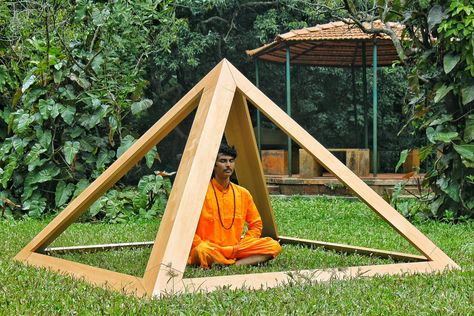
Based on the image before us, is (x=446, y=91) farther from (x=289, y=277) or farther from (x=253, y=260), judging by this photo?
(x=289, y=277)

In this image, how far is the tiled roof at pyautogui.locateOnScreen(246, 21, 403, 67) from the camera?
53.7 ft

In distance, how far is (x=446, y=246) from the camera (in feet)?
25.4

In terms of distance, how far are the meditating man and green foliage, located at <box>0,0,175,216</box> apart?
4826 mm

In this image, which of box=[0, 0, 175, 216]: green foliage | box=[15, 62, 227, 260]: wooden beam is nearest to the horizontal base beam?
box=[15, 62, 227, 260]: wooden beam

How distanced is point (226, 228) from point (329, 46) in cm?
1244

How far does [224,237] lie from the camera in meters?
6.59

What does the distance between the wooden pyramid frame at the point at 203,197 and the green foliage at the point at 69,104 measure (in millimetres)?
4448

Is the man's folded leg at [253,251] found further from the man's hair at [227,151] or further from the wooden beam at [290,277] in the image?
the wooden beam at [290,277]

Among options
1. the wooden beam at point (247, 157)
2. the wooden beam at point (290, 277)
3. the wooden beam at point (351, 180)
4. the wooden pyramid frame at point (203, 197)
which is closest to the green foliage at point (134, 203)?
the wooden beam at point (247, 157)

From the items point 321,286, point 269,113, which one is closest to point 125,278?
point 321,286

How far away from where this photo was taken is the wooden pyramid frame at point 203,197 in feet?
16.2

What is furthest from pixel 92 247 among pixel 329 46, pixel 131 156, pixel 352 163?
pixel 329 46

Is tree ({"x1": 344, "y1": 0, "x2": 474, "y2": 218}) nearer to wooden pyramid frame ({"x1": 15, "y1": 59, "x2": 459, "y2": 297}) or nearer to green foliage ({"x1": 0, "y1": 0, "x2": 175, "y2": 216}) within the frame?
wooden pyramid frame ({"x1": 15, "y1": 59, "x2": 459, "y2": 297})

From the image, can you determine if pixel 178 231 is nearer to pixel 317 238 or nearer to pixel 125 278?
pixel 125 278
